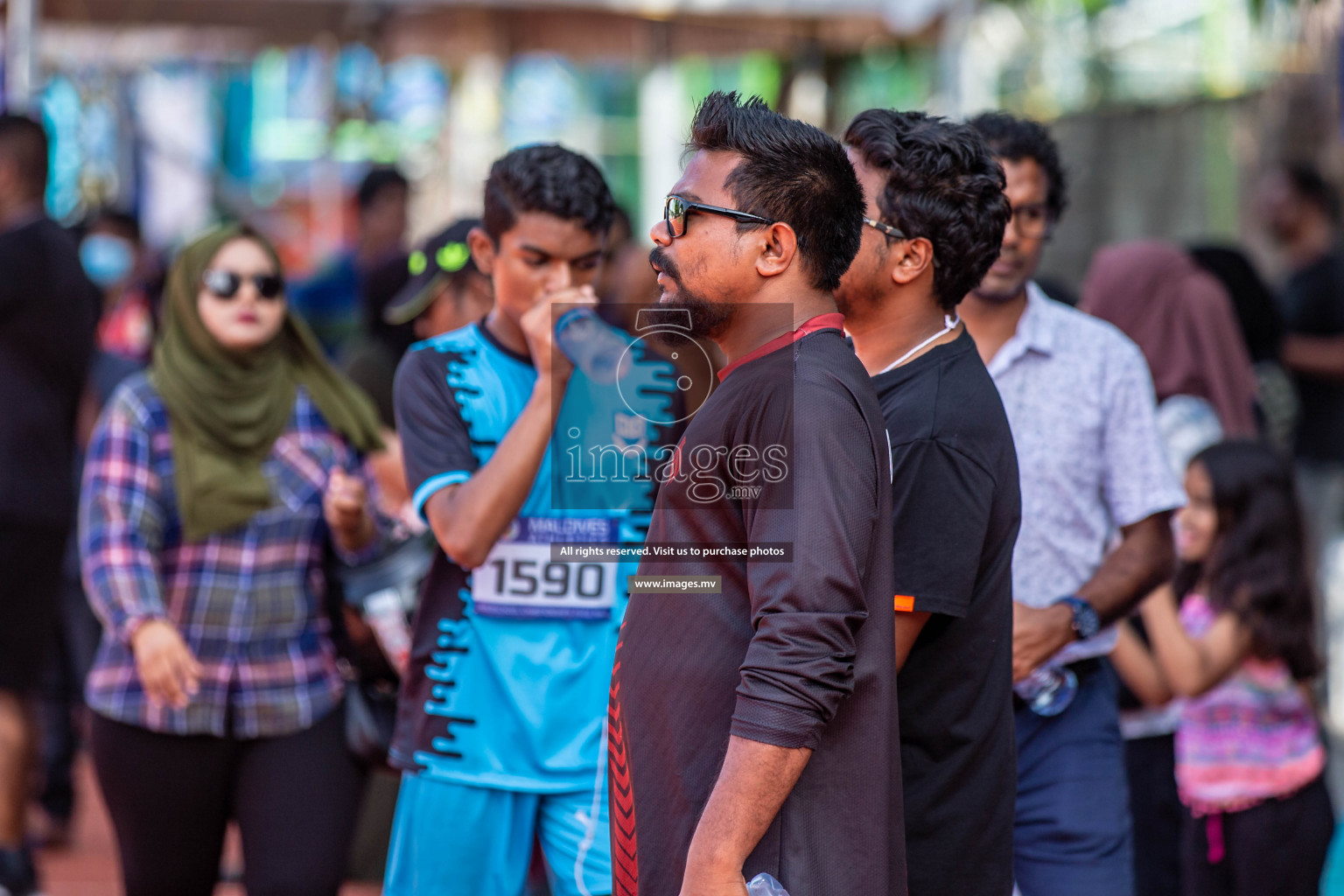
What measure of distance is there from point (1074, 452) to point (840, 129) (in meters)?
5.87

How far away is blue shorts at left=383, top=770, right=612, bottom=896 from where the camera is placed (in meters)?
2.89

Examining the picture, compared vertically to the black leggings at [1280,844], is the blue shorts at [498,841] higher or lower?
higher

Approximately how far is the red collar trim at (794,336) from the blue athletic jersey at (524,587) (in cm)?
79

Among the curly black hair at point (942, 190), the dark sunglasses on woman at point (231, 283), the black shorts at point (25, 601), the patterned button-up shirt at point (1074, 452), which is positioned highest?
the curly black hair at point (942, 190)

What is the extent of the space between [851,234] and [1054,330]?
1.29m

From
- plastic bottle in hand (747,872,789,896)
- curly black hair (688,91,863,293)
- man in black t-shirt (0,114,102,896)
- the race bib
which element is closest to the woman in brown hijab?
the race bib

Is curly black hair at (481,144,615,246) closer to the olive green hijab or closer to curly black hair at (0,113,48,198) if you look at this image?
the olive green hijab

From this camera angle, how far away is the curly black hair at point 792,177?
2154 millimetres

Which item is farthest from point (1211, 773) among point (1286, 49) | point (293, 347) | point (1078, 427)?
point (1286, 49)

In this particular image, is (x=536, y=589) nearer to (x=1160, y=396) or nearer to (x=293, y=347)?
(x=293, y=347)

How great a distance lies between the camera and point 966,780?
2418 millimetres

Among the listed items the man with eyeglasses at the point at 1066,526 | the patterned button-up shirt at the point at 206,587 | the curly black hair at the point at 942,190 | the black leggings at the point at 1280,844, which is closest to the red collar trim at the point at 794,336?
the curly black hair at the point at 942,190

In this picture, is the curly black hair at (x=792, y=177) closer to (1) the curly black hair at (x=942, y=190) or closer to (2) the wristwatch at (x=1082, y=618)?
(1) the curly black hair at (x=942, y=190)

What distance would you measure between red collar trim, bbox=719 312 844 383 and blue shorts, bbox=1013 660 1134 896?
1359 millimetres
